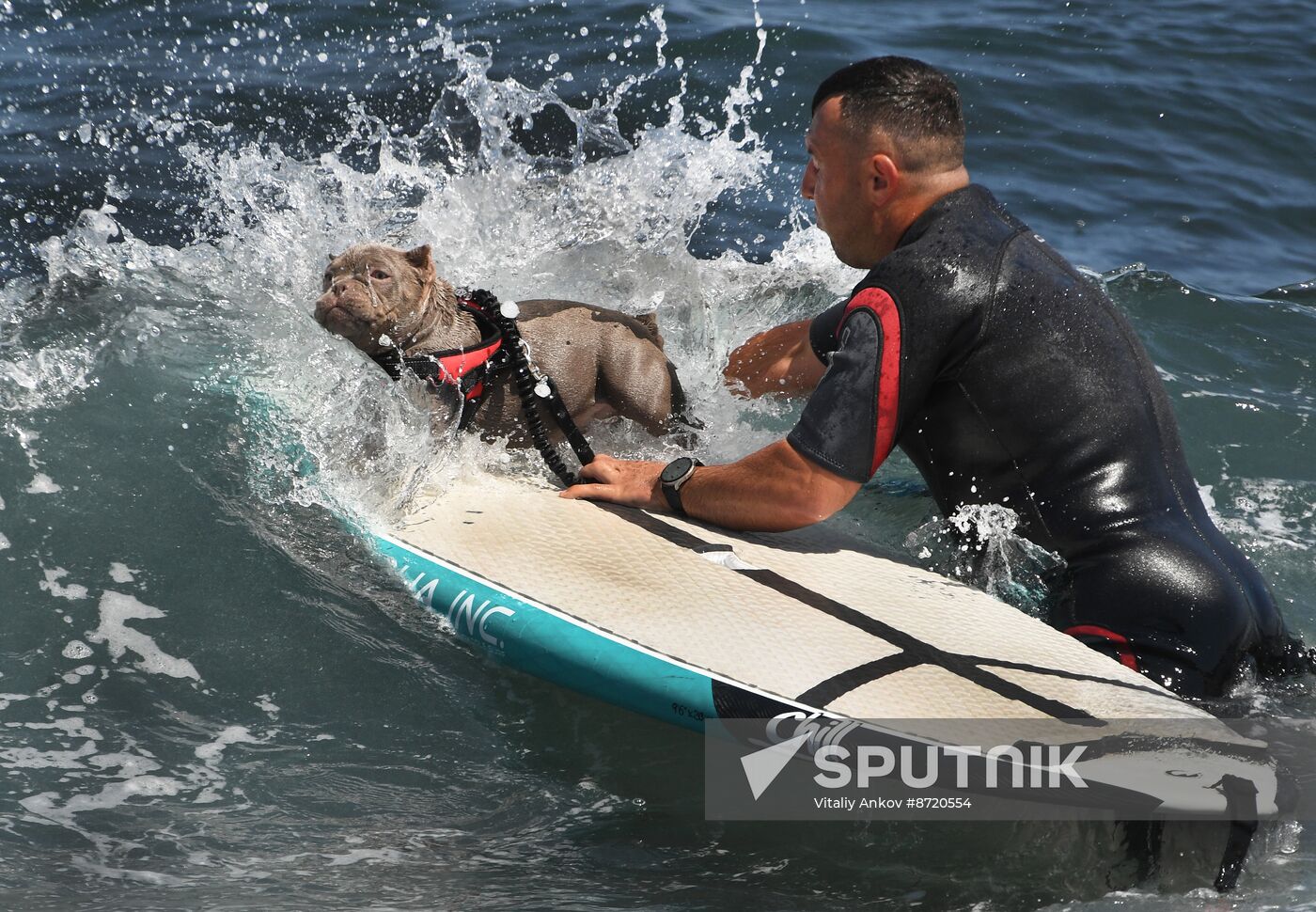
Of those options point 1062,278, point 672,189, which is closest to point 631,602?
point 1062,278

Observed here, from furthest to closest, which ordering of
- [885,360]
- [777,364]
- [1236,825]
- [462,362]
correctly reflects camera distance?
[777,364]
[462,362]
[885,360]
[1236,825]

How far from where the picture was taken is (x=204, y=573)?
4.73 metres

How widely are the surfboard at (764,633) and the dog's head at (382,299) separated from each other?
0.66m

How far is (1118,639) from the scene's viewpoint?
375 centimetres

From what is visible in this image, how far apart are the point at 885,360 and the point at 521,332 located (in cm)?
182

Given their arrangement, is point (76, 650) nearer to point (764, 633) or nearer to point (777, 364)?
point (764, 633)

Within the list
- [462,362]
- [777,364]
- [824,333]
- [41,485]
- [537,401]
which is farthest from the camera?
[777,364]

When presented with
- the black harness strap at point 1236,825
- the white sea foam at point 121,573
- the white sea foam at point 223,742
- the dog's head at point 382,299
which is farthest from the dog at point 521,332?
the black harness strap at point 1236,825

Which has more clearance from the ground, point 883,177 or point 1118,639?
point 883,177

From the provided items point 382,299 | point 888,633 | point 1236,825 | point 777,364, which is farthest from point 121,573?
point 1236,825

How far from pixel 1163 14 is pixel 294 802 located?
1168 centimetres

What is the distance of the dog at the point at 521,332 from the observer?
4.66m

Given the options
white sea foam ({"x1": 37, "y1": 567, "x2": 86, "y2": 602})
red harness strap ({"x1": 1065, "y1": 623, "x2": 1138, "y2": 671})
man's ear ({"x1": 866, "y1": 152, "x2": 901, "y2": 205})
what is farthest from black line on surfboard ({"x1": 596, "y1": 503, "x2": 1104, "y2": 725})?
white sea foam ({"x1": 37, "y1": 567, "x2": 86, "y2": 602})

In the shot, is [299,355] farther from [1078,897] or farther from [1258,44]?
[1258,44]
